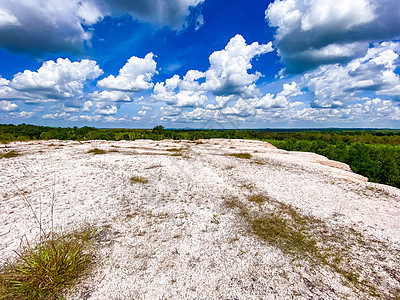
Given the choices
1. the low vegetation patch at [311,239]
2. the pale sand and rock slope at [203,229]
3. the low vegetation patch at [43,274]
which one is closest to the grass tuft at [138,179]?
the pale sand and rock slope at [203,229]

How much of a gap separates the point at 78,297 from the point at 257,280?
5003mm

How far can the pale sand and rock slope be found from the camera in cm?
511

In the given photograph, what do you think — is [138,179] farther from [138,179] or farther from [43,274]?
[43,274]

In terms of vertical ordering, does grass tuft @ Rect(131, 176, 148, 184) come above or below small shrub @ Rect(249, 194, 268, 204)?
above

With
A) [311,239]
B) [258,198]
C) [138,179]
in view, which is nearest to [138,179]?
[138,179]

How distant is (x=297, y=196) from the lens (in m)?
12.1

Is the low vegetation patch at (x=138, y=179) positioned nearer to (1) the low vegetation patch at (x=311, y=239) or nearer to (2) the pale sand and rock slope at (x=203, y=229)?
(2) the pale sand and rock slope at (x=203, y=229)

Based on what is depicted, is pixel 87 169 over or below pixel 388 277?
over

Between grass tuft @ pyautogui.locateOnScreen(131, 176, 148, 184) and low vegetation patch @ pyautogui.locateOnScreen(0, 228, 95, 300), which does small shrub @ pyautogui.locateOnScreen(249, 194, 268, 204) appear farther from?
low vegetation patch @ pyautogui.locateOnScreen(0, 228, 95, 300)

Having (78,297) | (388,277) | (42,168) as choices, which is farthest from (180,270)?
(42,168)

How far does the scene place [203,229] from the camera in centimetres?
796

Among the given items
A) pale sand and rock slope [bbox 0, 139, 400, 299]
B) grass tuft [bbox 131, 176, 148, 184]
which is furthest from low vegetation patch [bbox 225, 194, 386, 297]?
grass tuft [bbox 131, 176, 148, 184]

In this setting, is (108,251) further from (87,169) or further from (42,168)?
(42,168)

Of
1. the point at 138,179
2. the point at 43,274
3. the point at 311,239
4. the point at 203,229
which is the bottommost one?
the point at 311,239
